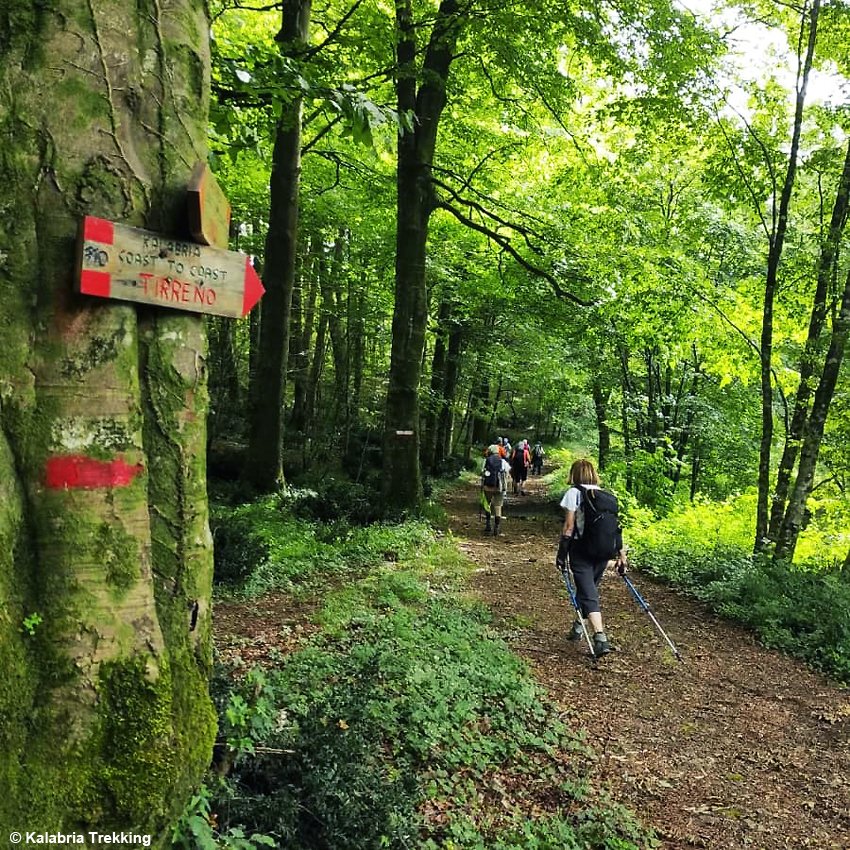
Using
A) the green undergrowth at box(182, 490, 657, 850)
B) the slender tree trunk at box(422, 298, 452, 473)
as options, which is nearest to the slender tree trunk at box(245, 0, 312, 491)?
the green undergrowth at box(182, 490, 657, 850)

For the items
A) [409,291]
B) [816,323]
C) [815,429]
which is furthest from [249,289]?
[409,291]

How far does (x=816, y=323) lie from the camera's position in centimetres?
979

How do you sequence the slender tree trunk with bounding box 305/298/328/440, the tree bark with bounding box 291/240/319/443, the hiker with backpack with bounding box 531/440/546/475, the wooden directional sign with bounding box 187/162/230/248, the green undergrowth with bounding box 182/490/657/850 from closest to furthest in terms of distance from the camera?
the wooden directional sign with bounding box 187/162/230/248 → the green undergrowth with bounding box 182/490/657/850 → the slender tree trunk with bounding box 305/298/328/440 → the tree bark with bounding box 291/240/319/443 → the hiker with backpack with bounding box 531/440/546/475

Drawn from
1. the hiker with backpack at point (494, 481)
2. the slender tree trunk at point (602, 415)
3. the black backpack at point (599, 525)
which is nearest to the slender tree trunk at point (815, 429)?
the black backpack at point (599, 525)

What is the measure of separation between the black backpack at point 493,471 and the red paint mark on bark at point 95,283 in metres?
11.4

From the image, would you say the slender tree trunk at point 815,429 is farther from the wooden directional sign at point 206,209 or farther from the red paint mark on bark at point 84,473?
the red paint mark on bark at point 84,473

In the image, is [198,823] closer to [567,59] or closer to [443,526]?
[443,526]

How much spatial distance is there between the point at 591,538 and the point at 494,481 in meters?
6.59

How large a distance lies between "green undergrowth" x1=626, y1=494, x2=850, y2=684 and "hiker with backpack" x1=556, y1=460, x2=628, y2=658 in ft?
7.50

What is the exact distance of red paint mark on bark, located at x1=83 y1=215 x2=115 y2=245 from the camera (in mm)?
2031

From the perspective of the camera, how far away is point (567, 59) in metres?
13.3

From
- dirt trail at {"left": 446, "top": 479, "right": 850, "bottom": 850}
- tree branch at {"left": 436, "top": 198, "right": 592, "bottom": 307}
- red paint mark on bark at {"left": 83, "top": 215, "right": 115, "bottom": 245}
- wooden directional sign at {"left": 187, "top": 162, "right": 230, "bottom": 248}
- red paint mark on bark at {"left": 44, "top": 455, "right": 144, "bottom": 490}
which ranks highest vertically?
tree branch at {"left": 436, "top": 198, "right": 592, "bottom": 307}

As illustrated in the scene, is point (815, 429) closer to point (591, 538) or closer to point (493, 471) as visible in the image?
point (591, 538)

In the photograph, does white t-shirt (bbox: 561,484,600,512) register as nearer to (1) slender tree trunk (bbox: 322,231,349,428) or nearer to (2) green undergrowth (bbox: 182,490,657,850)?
(2) green undergrowth (bbox: 182,490,657,850)
